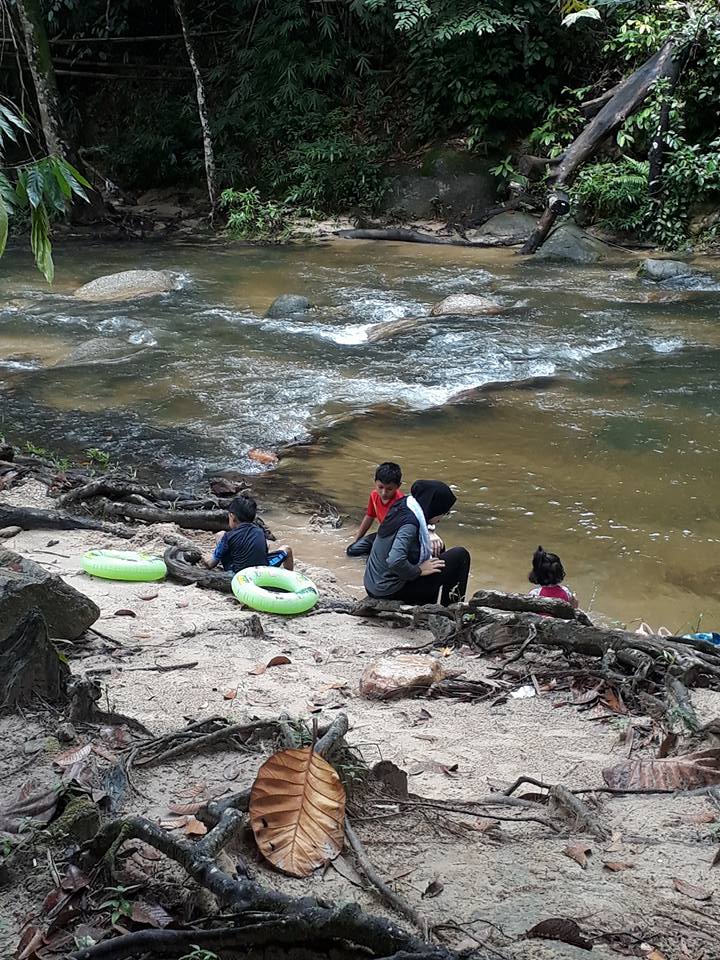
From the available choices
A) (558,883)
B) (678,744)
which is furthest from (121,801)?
(678,744)

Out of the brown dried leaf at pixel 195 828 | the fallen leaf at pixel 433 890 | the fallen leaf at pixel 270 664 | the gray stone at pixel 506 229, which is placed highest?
the brown dried leaf at pixel 195 828

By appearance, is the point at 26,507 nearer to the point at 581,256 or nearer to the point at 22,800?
the point at 22,800

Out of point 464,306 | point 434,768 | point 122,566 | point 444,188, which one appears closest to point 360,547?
point 122,566

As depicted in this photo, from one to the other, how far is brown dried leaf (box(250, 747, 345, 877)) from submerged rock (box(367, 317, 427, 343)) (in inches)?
418

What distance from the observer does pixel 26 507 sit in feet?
23.1

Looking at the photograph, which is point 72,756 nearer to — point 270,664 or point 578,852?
point 578,852

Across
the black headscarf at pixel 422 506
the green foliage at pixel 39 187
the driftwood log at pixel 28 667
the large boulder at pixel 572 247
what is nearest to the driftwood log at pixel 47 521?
the black headscarf at pixel 422 506

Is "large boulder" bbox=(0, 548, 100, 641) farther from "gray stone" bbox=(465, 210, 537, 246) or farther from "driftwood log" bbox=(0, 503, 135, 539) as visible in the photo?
"gray stone" bbox=(465, 210, 537, 246)

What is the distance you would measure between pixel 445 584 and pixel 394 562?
0.51m

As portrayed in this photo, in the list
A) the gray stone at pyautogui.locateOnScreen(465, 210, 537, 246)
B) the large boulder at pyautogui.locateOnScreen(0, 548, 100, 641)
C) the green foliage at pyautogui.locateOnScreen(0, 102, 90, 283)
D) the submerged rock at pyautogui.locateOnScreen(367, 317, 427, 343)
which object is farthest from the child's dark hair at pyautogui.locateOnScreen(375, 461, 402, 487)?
the gray stone at pyautogui.locateOnScreen(465, 210, 537, 246)

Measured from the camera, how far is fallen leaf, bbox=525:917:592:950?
2.10 metres

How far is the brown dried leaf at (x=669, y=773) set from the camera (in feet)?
10.2

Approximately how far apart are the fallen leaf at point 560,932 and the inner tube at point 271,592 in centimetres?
350

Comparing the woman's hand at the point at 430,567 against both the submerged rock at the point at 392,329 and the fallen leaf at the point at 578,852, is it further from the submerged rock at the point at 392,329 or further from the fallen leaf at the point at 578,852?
the submerged rock at the point at 392,329
